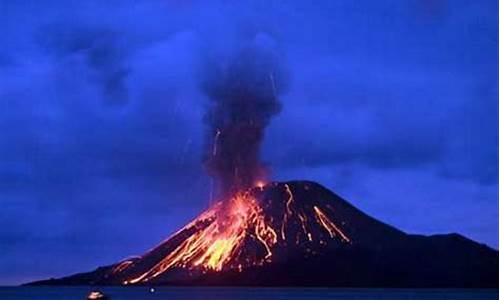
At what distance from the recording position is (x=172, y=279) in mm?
197625

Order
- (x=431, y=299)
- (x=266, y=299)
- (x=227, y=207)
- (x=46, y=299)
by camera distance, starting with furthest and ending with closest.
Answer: (x=227, y=207)
(x=431, y=299)
(x=46, y=299)
(x=266, y=299)

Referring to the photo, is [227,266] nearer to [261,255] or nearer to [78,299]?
[261,255]

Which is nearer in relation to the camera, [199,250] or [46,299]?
[46,299]

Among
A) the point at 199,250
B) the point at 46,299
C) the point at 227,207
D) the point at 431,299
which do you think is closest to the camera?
the point at 46,299

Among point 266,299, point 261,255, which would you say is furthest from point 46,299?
point 261,255

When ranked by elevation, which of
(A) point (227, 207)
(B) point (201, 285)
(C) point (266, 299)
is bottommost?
(C) point (266, 299)

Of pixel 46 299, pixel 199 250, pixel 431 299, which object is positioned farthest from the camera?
pixel 199 250

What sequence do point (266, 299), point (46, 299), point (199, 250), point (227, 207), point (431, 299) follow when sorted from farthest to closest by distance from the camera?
point (199, 250) → point (227, 207) → point (431, 299) → point (46, 299) → point (266, 299)

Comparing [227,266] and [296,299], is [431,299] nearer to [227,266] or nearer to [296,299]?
[296,299]

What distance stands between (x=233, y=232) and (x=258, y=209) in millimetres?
7891

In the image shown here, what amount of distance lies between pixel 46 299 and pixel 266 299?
111ft

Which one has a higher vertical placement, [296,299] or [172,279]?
[172,279]

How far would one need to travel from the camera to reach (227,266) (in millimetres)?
197875

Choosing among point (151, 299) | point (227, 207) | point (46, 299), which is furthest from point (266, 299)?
point (227, 207)
